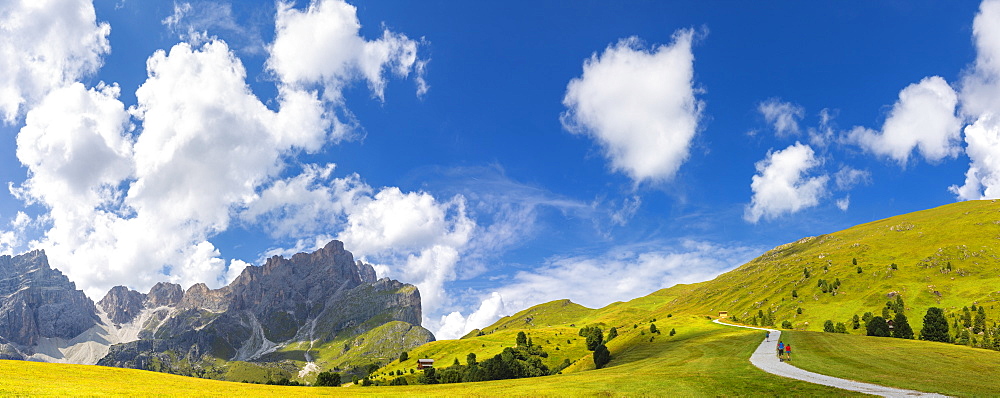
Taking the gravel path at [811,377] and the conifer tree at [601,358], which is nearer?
the gravel path at [811,377]

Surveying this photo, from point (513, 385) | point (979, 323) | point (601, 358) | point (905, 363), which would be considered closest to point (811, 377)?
point (905, 363)

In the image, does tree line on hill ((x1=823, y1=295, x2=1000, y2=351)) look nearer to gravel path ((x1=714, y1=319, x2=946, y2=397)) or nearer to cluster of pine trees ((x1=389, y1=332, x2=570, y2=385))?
gravel path ((x1=714, y1=319, x2=946, y2=397))

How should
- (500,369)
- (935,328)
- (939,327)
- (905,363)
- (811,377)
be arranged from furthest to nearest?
(939,327)
(935,328)
(500,369)
(905,363)
(811,377)

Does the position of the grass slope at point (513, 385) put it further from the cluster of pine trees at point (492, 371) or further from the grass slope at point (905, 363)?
the cluster of pine trees at point (492, 371)

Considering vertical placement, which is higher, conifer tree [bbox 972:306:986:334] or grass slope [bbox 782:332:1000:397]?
grass slope [bbox 782:332:1000:397]

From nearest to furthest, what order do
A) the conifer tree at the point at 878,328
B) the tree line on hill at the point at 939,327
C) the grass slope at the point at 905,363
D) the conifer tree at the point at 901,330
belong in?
the grass slope at the point at 905,363, the conifer tree at the point at 878,328, the conifer tree at the point at 901,330, the tree line on hill at the point at 939,327

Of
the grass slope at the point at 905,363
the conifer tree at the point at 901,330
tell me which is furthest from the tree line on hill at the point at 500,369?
the conifer tree at the point at 901,330

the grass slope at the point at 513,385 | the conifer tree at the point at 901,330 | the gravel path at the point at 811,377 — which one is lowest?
the conifer tree at the point at 901,330

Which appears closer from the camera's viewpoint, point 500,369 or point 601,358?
point 500,369

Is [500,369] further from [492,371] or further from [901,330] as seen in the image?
[901,330]

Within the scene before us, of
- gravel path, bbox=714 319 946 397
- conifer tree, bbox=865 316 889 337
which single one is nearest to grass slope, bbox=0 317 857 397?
gravel path, bbox=714 319 946 397

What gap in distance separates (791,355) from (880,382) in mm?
28982

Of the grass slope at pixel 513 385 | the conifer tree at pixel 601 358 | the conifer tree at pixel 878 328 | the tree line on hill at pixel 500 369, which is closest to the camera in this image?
the grass slope at pixel 513 385

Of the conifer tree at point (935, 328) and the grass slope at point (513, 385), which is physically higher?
the grass slope at point (513, 385)
